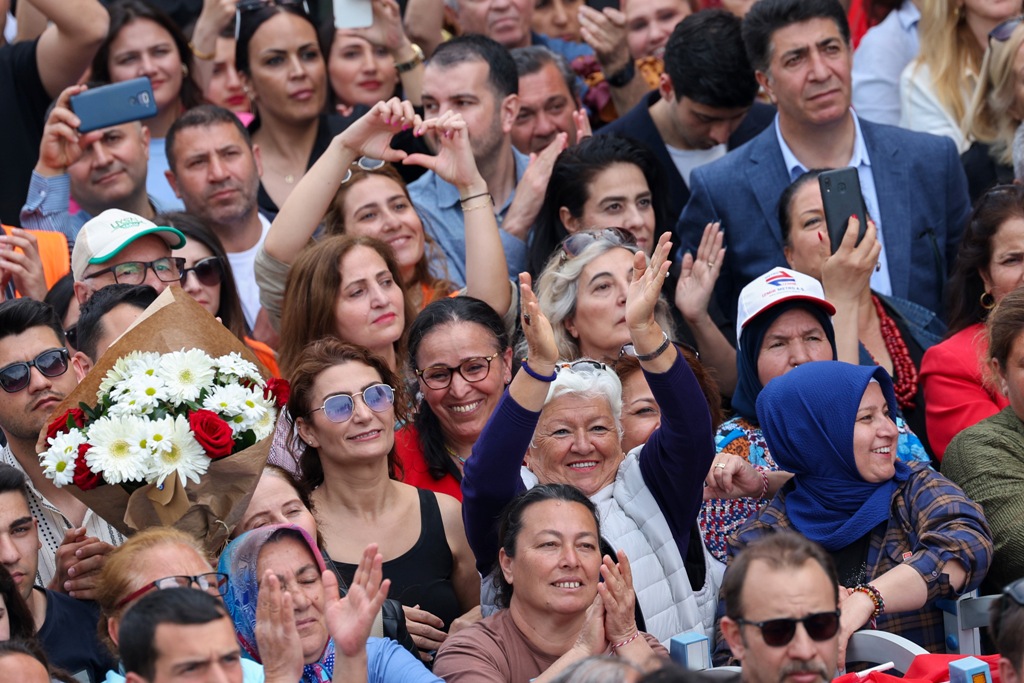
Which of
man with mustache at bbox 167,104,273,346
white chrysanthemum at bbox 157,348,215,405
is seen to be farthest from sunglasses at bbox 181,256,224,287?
white chrysanthemum at bbox 157,348,215,405

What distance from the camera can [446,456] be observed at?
5449mm

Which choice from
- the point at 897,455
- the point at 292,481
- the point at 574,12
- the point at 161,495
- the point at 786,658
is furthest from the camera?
the point at 574,12

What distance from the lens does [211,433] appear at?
4.42 metres

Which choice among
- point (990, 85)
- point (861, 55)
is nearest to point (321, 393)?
point (990, 85)

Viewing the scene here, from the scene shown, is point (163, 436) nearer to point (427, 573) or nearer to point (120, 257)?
point (427, 573)

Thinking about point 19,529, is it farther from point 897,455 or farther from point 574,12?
point 574,12

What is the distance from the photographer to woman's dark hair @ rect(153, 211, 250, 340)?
20.1ft

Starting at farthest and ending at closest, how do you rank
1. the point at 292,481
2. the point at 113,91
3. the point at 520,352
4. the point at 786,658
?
the point at 113,91
the point at 520,352
the point at 292,481
the point at 786,658

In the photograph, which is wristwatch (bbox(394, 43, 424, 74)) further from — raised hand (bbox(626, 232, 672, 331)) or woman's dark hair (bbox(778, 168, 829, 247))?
raised hand (bbox(626, 232, 672, 331))

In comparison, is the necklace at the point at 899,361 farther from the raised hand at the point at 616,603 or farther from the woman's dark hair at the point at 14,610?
the woman's dark hair at the point at 14,610

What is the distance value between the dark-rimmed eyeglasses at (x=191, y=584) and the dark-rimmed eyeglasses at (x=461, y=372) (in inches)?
55.7

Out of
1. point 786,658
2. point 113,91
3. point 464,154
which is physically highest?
point 113,91

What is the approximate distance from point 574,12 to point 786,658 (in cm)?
590

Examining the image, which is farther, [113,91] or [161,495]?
[113,91]
